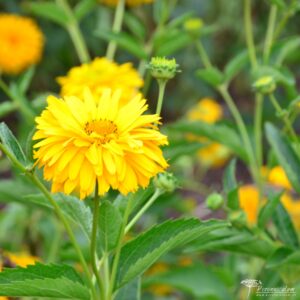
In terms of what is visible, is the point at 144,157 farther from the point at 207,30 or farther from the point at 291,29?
the point at 291,29

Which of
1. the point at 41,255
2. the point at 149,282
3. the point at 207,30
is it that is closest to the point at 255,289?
the point at 149,282

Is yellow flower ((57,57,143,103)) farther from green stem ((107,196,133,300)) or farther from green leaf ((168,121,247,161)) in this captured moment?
green stem ((107,196,133,300))

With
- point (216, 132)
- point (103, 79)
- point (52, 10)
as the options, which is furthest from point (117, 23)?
point (216, 132)

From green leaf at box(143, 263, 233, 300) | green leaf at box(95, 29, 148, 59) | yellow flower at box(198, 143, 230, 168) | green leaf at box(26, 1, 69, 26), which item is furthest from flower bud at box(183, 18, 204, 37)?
yellow flower at box(198, 143, 230, 168)

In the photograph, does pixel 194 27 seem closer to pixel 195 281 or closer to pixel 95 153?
pixel 195 281

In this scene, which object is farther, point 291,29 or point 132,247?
point 291,29

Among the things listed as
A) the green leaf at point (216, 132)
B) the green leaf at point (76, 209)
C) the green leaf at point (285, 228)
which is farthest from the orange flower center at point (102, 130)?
the green leaf at point (216, 132)
